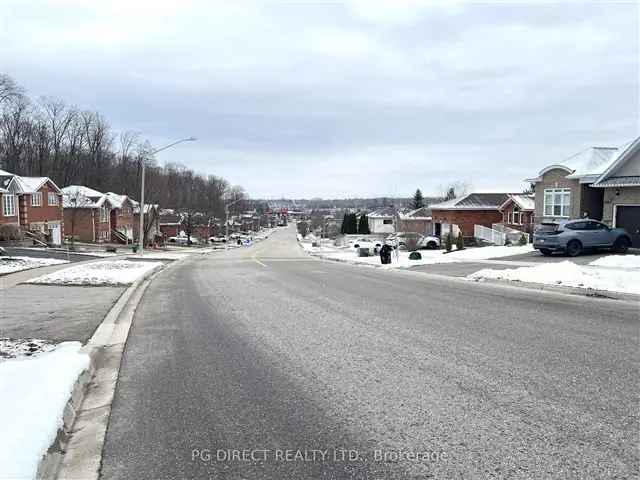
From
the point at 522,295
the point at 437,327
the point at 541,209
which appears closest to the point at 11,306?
the point at 437,327

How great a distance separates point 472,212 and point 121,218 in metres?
44.8

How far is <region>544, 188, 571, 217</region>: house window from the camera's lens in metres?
33.6

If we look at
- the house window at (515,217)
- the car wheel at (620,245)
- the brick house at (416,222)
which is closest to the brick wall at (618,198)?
the car wheel at (620,245)

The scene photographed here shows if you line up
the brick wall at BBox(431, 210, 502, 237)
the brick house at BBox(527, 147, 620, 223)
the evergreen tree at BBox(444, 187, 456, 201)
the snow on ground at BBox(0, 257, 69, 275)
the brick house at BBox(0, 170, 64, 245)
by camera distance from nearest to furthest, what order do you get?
the snow on ground at BBox(0, 257, 69, 275), the brick house at BBox(527, 147, 620, 223), the brick house at BBox(0, 170, 64, 245), the brick wall at BBox(431, 210, 502, 237), the evergreen tree at BBox(444, 187, 456, 201)

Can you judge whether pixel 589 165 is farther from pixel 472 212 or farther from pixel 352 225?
pixel 352 225

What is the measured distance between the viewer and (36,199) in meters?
48.3

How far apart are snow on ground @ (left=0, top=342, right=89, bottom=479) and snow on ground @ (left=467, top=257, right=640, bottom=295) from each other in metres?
12.6

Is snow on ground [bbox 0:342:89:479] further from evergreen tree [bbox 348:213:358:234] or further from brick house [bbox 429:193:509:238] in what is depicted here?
evergreen tree [bbox 348:213:358:234]

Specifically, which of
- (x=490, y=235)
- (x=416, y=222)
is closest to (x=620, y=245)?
(x=490, y=235)

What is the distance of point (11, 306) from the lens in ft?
40.0

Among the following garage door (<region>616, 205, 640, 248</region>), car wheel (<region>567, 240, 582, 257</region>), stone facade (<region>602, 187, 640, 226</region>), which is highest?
stone facade (<region>602, 187, 640, 226</region>)

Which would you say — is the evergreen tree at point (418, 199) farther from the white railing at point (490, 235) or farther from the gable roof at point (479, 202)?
the white railing at point (490, 235)

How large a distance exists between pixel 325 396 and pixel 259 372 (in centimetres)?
127

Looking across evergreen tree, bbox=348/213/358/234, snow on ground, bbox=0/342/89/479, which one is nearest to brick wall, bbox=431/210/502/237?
snow on ground, bbox=0/342/89/479
